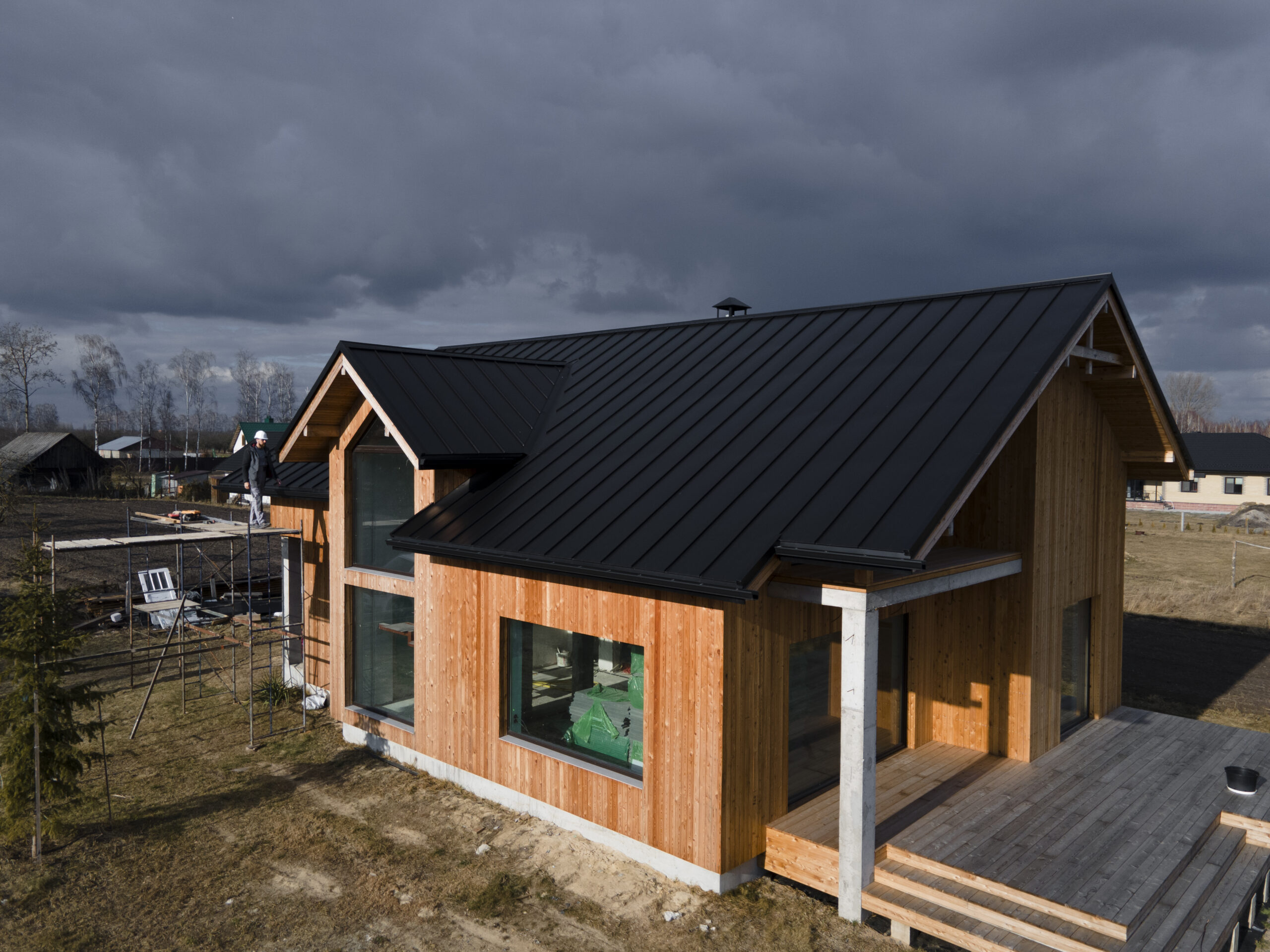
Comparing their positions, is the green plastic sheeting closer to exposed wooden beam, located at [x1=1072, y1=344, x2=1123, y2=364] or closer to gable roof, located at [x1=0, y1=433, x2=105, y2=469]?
exposed wooden beam, located at [x1=1072, y1=344, x2=1123, y2=364]

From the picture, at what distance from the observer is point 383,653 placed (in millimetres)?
12734

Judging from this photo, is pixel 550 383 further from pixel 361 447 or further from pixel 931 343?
pixel 931 343

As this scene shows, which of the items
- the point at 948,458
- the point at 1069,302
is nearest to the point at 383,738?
the point at 948,458

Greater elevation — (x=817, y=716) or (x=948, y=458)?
(x=948, y=458)

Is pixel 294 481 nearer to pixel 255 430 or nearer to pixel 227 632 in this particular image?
pixel 227 632

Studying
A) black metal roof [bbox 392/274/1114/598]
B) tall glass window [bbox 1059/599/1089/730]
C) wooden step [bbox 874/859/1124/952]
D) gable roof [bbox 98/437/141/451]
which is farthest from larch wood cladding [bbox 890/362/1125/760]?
gable roof [bbox 98/437/141/451]

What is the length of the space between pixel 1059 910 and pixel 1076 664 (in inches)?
241

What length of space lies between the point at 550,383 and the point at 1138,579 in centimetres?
2416

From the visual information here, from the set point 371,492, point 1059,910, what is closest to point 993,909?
point 1059,910

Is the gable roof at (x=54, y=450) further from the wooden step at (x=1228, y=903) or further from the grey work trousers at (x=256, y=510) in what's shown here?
the wooden step at (x=1228, y=903)

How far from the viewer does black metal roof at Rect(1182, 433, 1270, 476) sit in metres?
55.9

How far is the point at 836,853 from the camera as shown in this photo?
7984 mm

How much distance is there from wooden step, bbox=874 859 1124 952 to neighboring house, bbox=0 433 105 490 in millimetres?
66026

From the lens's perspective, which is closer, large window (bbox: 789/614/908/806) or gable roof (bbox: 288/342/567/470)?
large window (bbox: 789/614/908/806)
